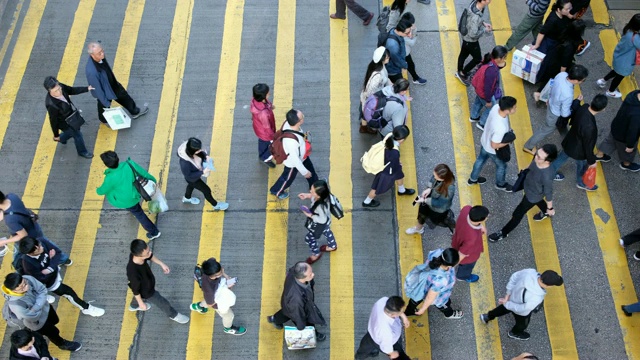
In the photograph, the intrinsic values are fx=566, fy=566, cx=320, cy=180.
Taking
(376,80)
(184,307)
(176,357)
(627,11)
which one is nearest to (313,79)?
(376,80)

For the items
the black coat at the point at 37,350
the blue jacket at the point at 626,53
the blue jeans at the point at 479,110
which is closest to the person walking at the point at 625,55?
the blue jacket at the point at 626,53

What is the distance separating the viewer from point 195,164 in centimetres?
738

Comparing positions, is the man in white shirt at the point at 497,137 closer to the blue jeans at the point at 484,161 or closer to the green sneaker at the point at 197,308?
the blue jeans at the point at 484,161

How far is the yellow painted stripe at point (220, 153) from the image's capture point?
7.44 m

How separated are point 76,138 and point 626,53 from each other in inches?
342

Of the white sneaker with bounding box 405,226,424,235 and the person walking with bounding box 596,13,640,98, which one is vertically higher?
the person walking with bounding box 596,13,640,98

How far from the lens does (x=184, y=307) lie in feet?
25.1

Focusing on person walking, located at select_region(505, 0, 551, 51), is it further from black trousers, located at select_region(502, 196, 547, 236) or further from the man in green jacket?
the man in green jacket

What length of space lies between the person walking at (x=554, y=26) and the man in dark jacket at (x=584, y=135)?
1.93 meters

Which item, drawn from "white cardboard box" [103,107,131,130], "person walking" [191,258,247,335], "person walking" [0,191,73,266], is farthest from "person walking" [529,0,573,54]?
"person walking" [0,191,73,266]

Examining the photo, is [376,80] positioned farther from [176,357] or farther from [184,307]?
[176,357]

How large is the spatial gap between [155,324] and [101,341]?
71cm

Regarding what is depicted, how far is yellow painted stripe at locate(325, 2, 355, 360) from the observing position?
24.4ft

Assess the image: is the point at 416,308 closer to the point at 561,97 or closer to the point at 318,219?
the point at 318,219
